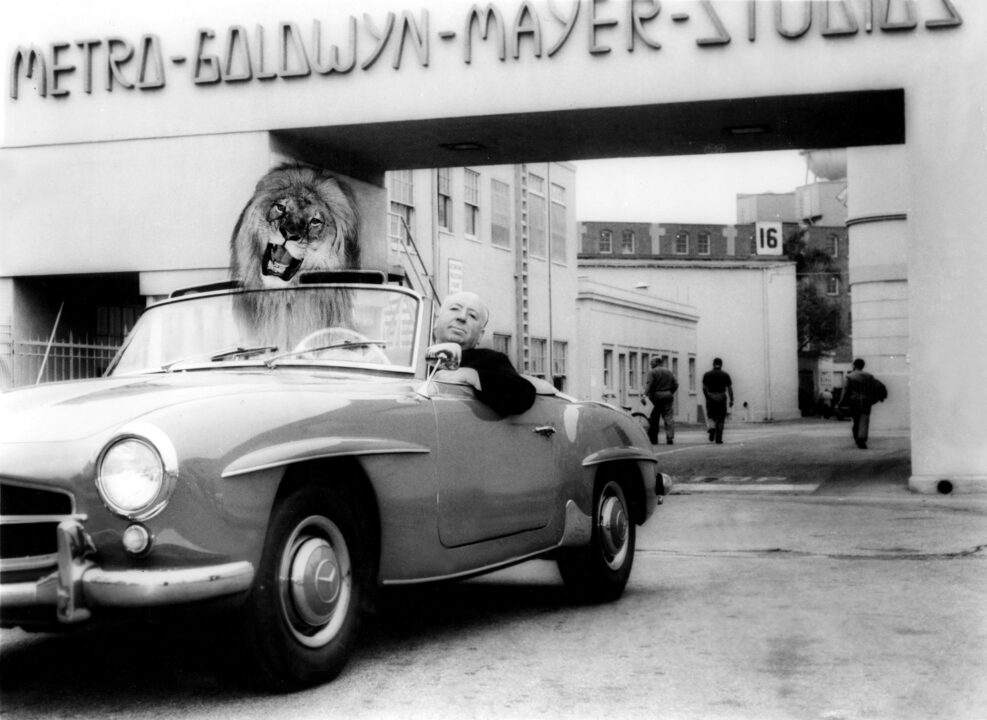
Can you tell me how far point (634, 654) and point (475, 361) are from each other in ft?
4.92

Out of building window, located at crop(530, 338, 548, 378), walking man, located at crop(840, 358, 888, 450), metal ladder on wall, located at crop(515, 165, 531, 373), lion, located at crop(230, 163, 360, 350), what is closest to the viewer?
lion, located at crop(230, 163, 360, 350)

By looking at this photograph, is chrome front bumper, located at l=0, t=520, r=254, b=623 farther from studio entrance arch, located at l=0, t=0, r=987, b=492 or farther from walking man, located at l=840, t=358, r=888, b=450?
walking man, located at l=840, t=358, r=888, b=450

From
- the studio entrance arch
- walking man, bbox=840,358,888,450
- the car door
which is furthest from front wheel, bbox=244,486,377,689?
walking man, bbox=840,358,888,450

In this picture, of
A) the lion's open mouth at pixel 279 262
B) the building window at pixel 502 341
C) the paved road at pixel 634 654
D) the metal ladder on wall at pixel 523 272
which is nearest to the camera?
the paved road at pixel 634 654

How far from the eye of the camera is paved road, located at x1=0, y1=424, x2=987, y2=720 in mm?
4305

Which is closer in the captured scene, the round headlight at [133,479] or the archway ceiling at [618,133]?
the round headlight at [133,479]

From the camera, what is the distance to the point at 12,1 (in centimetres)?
1459

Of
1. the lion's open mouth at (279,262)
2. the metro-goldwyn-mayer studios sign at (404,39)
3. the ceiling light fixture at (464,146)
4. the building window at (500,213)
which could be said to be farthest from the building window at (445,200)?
the lion's open mouth at (279,262)

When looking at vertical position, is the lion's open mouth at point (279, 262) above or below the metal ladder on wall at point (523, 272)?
below

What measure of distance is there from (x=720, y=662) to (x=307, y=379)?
6.14 ft

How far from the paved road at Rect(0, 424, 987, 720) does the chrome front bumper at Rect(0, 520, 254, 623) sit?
53cm

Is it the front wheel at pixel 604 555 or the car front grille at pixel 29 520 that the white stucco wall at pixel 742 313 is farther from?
the car front grille at pixel 29 520

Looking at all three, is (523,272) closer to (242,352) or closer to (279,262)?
(279,262)

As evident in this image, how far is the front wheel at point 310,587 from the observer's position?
4199 mm
